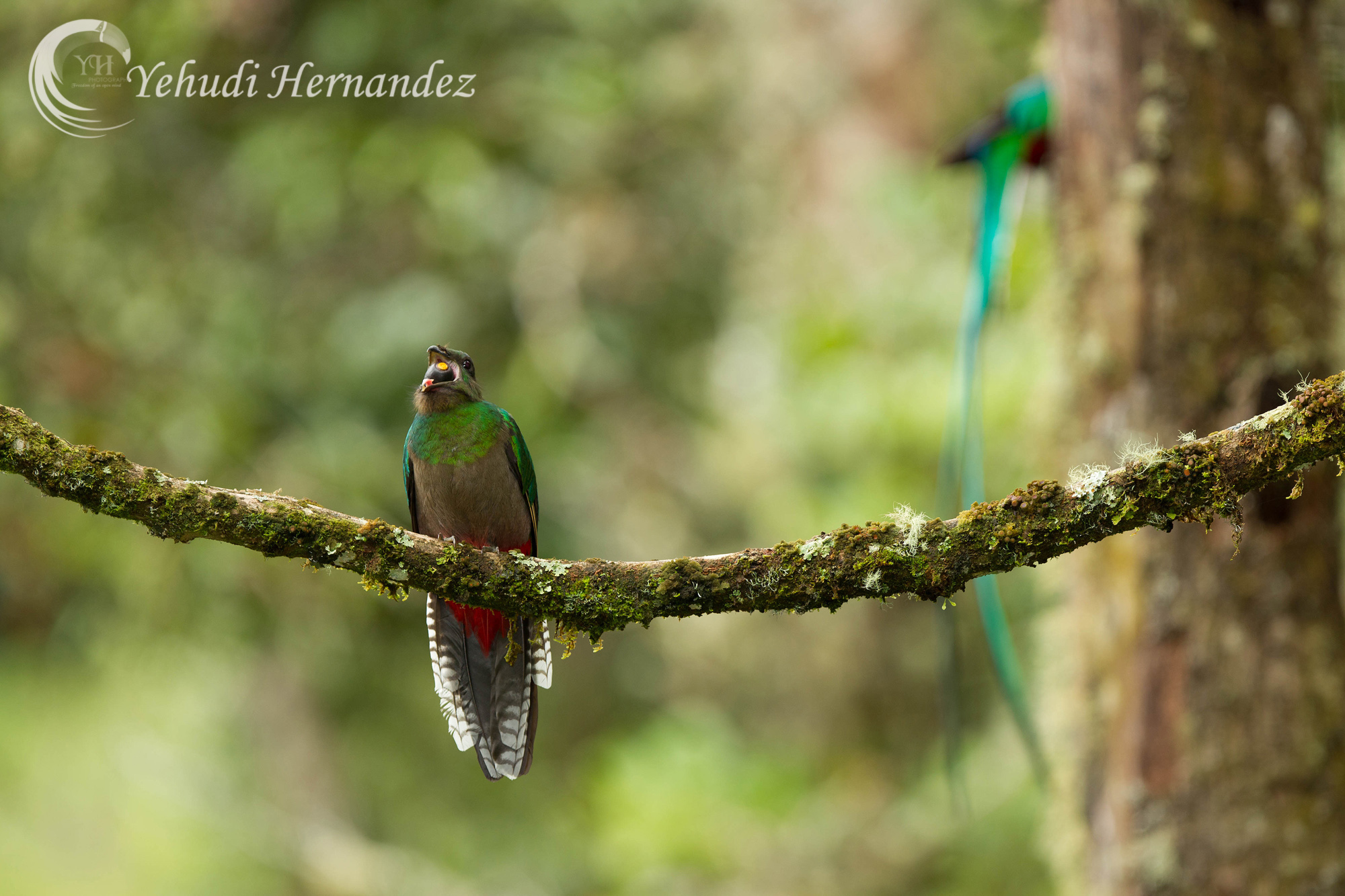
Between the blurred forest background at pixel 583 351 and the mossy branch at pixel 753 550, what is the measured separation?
3771mm

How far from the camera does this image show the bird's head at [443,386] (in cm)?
305

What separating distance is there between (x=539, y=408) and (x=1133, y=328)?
4.86 m

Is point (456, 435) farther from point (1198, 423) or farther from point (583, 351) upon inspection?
point (583, 351)

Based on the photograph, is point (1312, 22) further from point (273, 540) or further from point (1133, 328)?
point (273, 540)

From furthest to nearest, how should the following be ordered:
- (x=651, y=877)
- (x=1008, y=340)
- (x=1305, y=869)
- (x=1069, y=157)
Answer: (x=651, y=877) < (x=1008, y=340) < (x=1069, y=157) < (x=1305, y=869)

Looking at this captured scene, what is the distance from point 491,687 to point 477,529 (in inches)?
20.5

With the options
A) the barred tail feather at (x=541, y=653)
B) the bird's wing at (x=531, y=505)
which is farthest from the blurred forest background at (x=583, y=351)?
the barred tail feather at (x=541, y=653)

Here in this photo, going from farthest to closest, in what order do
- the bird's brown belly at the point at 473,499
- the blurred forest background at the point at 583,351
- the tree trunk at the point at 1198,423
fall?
1. the blurred forest background at the point at 583,351
2. the tree trunk at the point at 1198,423
3. the bird's brown belly at the point at 473,499

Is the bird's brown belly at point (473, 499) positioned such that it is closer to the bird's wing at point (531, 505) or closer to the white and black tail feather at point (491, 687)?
the bird's wing at point (531, 505)

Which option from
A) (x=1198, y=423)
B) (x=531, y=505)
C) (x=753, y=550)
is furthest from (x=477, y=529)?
(x=1198, y=423)

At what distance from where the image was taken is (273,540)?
1736 millimetres

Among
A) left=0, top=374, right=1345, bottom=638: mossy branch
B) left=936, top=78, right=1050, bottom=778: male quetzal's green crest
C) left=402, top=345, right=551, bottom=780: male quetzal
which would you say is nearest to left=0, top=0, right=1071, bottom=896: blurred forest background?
left=936, top=78, right=1050, bottom=778: male quetzal's green crest

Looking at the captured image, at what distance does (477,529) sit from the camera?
118 inches

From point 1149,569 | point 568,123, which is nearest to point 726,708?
point 568,123
